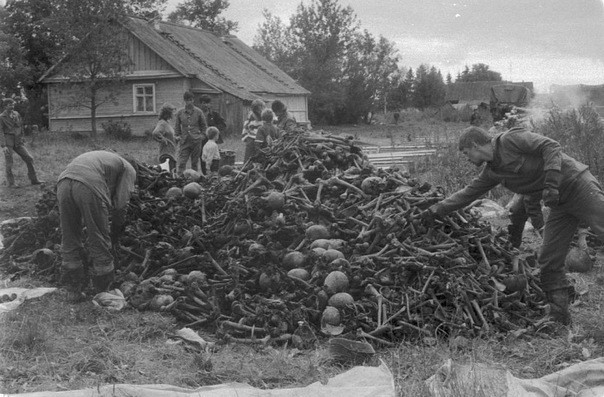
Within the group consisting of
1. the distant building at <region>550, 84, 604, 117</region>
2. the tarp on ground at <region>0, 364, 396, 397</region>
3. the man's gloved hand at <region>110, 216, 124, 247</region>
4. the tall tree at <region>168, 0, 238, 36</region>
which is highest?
the tall tree at <region>168, 0, 238, 36</region>

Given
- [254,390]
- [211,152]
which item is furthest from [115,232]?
[211,152]

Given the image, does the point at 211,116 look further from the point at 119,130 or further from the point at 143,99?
the point at 143,99

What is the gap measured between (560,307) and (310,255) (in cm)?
226

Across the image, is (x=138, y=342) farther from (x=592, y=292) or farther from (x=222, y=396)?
(x=592, y=292)

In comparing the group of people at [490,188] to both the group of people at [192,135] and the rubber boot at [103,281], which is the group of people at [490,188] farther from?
the group of people at [192,135]

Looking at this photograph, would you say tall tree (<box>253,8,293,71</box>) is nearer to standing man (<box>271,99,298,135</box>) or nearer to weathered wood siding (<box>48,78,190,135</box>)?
standing man (<box>271,99,298,135</box>)

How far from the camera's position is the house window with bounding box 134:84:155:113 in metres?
23.1

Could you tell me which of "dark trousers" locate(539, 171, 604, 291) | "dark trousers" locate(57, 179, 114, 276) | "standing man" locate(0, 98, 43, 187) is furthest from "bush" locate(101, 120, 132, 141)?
"dark trousers" locate(539, 171, 604, 291)

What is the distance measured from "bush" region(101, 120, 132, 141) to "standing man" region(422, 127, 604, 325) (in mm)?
14927

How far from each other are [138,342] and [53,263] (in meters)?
2.32

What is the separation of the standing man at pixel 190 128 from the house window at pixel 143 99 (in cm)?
1045

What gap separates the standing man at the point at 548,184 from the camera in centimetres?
577

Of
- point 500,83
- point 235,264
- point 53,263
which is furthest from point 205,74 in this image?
point 500,83

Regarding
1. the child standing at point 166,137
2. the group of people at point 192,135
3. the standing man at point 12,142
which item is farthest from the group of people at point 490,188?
the standing man at point 12,142
